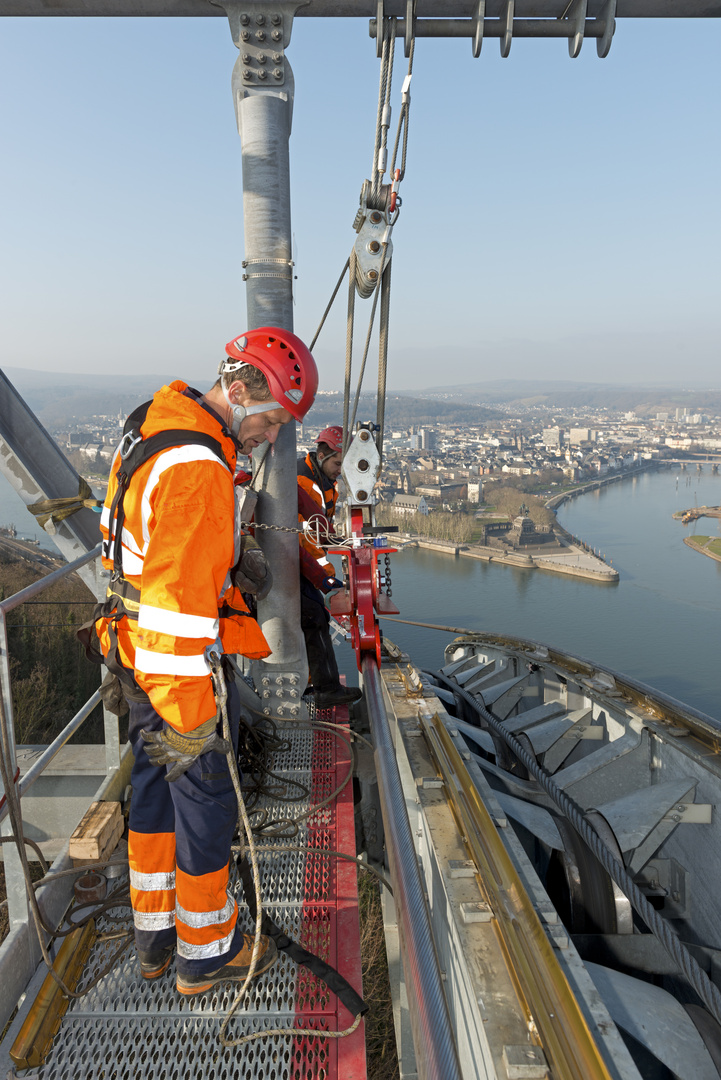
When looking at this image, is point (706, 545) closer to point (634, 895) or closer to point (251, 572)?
point (634, 895)

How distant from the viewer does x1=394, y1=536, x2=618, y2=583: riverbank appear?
50.3 m

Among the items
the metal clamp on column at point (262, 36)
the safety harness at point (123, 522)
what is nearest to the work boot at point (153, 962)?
the safety harness at point (123, 522)

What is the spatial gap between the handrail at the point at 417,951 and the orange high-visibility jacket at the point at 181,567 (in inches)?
25.9

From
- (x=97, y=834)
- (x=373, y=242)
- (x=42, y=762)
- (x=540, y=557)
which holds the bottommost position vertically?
(x=540, y=557)

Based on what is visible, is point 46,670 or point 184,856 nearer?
point 184,856

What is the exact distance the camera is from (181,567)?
1.54 metres

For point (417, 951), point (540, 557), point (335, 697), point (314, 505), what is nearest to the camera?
point (417, 951)

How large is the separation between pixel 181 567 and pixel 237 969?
123 cm

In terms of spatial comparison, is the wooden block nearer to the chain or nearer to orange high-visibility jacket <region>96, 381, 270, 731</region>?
orange high-visibility jacket <region>96, 381, 270, 731</region>

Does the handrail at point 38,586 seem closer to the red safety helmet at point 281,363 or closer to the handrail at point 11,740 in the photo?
the handrail at point 11,740

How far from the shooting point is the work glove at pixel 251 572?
7.54 feet

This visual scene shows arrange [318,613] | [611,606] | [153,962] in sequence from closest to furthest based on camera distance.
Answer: [153,962]
[318,613]
[611,606]

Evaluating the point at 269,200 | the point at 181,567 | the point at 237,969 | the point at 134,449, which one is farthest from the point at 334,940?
the point at 269,200

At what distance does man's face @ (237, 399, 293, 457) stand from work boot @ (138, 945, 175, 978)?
151 centimetres
